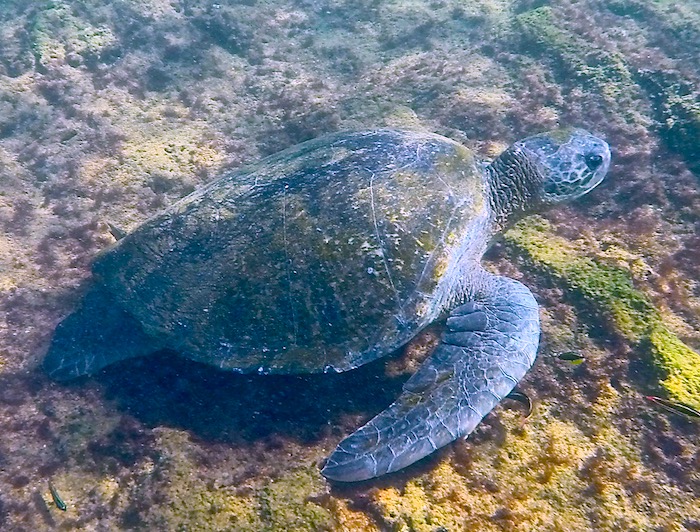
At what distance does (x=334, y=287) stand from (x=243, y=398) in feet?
2.75

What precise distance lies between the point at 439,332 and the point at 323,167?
133 centimetres

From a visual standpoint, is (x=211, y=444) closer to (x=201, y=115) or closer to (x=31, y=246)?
(x=31, y=246)

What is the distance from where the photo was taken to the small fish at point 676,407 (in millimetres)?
2217

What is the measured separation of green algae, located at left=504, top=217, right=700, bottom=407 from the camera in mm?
2512

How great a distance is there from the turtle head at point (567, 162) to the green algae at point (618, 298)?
0.33 metres

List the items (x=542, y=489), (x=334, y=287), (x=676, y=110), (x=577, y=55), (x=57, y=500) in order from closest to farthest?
(x=57, y=500) < (x=542, y=489) < (x=334, y=287) < (x=676, y=110) < (x=577, y=55)

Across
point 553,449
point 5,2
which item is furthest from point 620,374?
point 5,2

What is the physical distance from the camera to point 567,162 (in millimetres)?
3189

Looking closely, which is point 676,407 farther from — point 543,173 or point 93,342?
point 93,342

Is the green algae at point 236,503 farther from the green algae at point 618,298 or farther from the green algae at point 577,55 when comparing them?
the green algae at point 577,55

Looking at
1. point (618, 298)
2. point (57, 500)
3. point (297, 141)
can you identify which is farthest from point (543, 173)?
point (57, 500)

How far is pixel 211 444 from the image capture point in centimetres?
239

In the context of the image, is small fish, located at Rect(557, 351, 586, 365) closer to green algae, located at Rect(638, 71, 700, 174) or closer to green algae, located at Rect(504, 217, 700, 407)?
green algae, located at Rect(504, 217, 700, 407)

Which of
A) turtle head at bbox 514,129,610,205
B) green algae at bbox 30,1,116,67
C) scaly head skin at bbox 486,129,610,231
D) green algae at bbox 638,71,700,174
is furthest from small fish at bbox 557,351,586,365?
green algae at bbox 30,1,116,67
